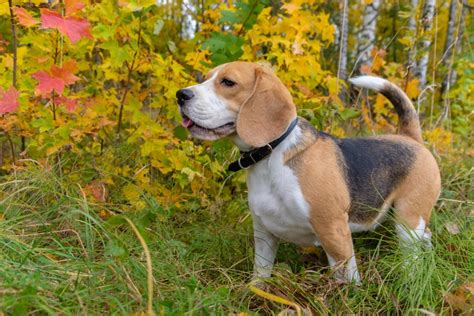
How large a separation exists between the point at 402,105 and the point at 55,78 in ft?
7.95

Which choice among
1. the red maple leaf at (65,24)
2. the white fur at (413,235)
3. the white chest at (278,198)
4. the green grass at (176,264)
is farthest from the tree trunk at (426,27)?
the red maple leaf at (65,24)

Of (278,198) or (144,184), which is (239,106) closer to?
(278,198)

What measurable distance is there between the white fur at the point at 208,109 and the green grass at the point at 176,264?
672mm

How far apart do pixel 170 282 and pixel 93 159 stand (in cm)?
166

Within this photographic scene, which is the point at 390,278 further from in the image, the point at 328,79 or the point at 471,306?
the point at 328,79

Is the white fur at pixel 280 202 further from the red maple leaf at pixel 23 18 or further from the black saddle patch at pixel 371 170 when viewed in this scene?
the red maple leaf at pixel 23 18

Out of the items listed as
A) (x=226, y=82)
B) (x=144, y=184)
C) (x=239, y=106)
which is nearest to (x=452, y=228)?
(x=239, y=106)

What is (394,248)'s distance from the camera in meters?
3.49

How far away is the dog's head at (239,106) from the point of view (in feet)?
10.0

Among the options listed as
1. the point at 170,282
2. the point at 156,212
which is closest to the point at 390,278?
the point at 170,282

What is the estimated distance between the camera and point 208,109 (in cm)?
304

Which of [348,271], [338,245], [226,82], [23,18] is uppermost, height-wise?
[23,18]

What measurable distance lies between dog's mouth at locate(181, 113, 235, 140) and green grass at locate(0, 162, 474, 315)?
2.02 feet

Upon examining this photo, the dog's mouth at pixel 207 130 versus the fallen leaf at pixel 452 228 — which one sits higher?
the dog's mouth at pixel 207 130
